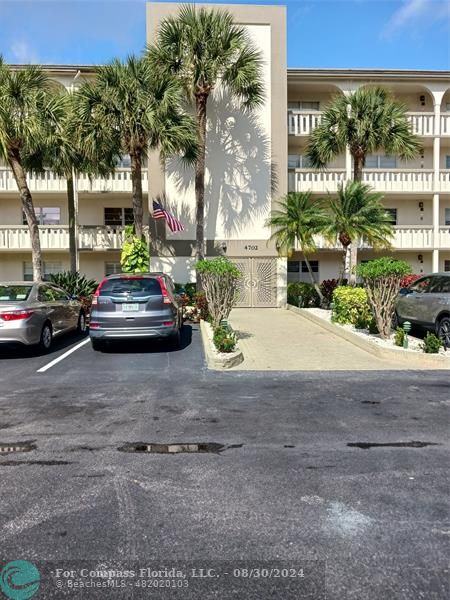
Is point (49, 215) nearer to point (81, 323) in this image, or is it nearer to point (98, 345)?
point (81, 323)

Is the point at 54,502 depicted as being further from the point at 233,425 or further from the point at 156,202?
the point at 156,202

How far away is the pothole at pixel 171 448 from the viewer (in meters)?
4.51

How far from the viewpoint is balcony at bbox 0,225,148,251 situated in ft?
69.3

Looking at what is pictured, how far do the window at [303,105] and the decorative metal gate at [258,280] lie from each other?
341 inches

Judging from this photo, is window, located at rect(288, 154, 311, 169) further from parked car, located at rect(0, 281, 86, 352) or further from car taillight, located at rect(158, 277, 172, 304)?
car taillight, located at rect(158, 277, 172, 304)

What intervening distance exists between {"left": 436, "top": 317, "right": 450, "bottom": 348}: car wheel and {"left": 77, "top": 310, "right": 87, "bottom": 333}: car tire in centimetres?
872

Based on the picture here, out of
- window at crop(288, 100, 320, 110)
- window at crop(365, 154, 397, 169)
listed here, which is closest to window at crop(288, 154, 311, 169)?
window at crop(288, 100, 320, 110)

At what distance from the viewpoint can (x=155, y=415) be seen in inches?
222

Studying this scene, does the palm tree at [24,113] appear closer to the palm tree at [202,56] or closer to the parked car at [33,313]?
the palm tree at [202,56]

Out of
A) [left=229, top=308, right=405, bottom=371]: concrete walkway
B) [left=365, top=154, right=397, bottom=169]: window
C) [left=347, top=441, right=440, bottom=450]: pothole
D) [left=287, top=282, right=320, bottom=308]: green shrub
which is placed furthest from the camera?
[left=365, top=154, right=397, bottom=169]: window

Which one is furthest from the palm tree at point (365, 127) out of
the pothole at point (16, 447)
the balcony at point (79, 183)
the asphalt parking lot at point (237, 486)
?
the pothole at point (16, 447)

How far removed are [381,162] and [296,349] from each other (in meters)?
17.2

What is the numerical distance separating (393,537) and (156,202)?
709 inches

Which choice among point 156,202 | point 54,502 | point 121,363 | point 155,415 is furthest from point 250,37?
point 54,502
